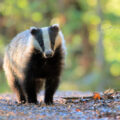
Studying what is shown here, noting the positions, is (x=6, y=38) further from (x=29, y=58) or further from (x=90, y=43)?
(x=29, y=58)

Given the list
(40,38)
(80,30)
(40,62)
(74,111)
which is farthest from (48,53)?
(80,30)

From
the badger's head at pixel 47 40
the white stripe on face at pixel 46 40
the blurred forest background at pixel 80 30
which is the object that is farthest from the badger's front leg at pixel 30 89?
the blurred forest background at pixel 80 30

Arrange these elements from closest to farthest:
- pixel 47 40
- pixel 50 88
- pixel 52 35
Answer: pixel 47 40, pixel 52 35, pixel 50 88

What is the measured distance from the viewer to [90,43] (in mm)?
22188

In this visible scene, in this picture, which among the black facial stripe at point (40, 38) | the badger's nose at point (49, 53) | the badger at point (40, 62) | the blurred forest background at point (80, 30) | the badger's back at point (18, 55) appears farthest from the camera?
the blurred forest background at point (80, 30)

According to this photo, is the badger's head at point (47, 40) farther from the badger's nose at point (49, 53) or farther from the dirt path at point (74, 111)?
the dirt path at point (74, 111)

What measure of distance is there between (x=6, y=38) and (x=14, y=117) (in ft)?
62.8

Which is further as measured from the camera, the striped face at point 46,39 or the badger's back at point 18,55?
the badger's back at point 18,55

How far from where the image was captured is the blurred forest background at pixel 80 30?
16.4 m

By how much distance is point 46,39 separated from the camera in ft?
20.2

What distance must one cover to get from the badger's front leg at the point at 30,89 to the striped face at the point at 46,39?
2.01 ft

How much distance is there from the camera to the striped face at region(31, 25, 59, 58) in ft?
19.6

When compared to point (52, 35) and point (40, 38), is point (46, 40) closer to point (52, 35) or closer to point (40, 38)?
point (40, 38)

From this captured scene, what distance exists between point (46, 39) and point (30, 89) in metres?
1.01
